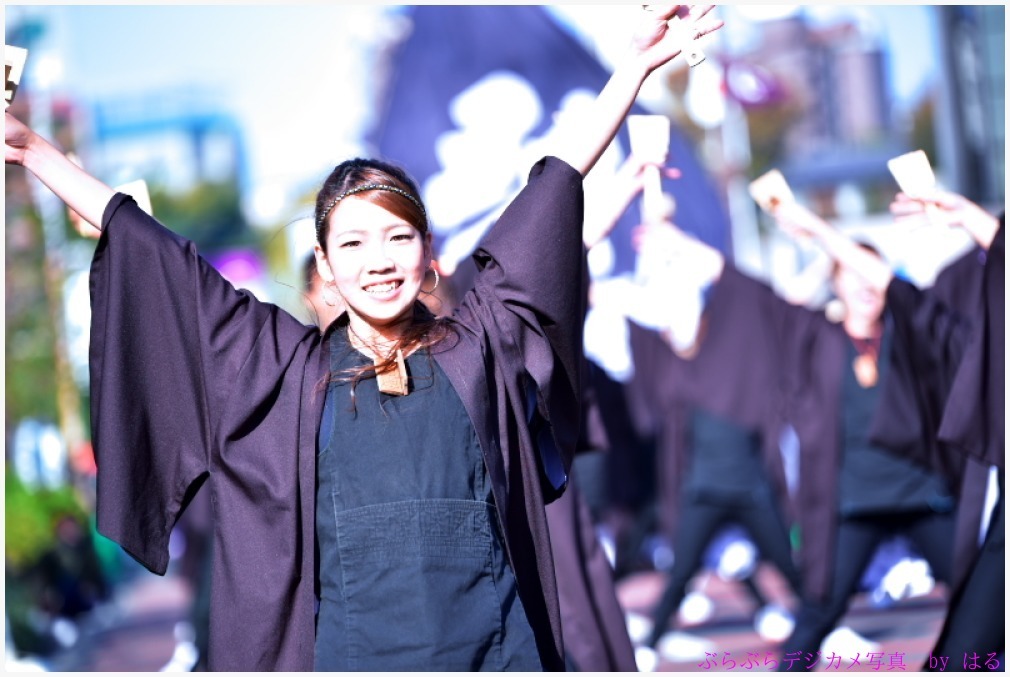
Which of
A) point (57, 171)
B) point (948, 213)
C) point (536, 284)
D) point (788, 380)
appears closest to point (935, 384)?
point (948, 213)

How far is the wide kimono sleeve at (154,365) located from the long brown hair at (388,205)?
0.24 meters

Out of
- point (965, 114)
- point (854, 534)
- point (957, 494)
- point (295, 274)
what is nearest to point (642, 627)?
point (854, 534)

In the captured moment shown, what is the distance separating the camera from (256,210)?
135 ft

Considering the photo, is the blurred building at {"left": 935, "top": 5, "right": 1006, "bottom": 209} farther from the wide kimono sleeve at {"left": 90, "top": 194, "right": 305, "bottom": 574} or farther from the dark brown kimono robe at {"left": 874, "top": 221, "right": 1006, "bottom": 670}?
the wide kimono sleeve at {"left": 90, "top": 194, "right": 305, "bottom": 574}

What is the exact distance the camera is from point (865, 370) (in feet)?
20.9

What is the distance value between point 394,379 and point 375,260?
236 mm

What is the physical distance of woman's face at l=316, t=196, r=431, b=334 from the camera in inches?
108

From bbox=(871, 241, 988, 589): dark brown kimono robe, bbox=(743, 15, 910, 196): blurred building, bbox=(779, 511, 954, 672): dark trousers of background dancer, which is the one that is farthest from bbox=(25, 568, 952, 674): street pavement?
bbox=(743, 15, 910, 196): blurred building

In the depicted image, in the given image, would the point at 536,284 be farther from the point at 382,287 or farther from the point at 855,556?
the point at 855,556

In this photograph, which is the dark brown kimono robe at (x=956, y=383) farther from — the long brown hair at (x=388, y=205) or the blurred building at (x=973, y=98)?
A: the blurred building at (x=973, y=98)

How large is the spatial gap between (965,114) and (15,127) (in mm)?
12917

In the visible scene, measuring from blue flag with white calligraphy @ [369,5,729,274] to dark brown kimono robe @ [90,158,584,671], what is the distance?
497cm

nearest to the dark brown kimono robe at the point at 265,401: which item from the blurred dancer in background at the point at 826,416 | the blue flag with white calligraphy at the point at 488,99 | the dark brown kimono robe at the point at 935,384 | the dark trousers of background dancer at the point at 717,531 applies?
the dark brown kimono robe at the point at 935,384

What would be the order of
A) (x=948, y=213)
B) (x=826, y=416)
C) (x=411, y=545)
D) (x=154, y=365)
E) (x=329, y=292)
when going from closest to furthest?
(x=411, y=545) < (x=154, y=365) < (x=329, y=292) < (x=948, y=213) < (x=826, y=416)
